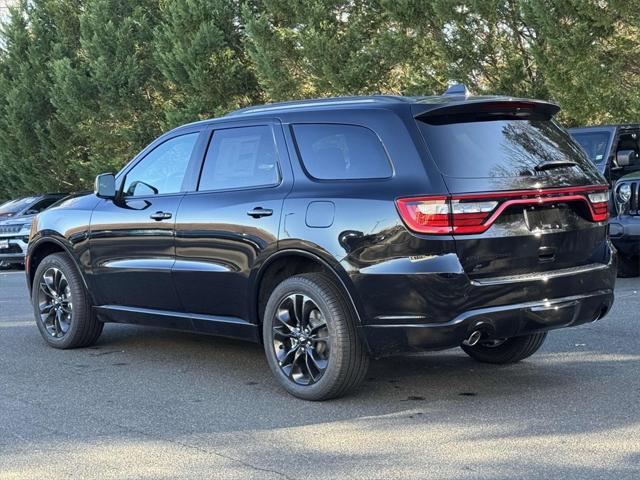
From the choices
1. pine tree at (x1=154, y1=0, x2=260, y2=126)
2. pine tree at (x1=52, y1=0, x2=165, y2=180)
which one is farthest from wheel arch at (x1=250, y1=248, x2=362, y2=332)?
pine tree at (x1=52, y1=0, x2=165, y2=180)

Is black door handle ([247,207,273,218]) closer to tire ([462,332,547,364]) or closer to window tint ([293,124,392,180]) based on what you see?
window tint ([293,124,392,180])

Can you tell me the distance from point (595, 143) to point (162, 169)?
7.53m

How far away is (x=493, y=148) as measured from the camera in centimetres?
556

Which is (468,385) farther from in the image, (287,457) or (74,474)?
(74,474)

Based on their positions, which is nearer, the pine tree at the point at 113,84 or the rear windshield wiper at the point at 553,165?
the rear windshield wiper at the point at 553,165

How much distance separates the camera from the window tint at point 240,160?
6.17 m

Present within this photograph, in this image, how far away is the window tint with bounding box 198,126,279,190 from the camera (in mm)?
6172

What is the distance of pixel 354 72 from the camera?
63.7ft

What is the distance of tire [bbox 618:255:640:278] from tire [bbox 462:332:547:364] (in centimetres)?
506

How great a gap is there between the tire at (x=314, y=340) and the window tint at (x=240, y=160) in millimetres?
777

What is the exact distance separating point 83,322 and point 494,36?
41.1 feet

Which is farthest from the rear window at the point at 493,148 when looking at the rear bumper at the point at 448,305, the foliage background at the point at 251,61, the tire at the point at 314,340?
the foliage background at the point at 251,61

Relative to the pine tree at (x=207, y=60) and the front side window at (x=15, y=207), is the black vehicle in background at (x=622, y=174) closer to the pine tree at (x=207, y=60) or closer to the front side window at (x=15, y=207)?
the front side window at (x=15, y=207)

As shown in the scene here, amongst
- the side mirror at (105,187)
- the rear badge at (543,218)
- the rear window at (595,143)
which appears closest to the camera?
the rear badge at (543,218)
